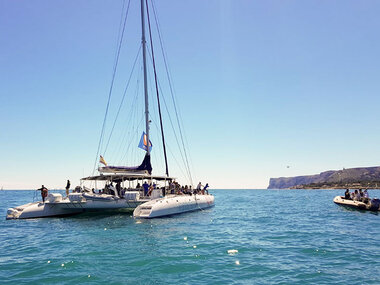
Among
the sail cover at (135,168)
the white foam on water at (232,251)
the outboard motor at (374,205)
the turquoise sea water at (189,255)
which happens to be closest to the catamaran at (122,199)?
the sail cover at (135,168)

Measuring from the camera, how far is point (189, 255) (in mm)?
10391

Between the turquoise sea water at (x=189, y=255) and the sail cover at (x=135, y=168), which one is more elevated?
the sail cover at (x=135, y=168)

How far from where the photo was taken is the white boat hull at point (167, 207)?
64.7 feet

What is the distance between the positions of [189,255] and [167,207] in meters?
11.0

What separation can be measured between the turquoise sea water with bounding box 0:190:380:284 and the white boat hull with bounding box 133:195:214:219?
2.74 meters

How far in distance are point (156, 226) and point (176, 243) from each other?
4.73 meters

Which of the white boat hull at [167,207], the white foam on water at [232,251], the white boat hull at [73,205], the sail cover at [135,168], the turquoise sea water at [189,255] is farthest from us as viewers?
the sail cover at [135,168]

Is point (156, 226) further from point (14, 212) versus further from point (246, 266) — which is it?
point (14, 212)

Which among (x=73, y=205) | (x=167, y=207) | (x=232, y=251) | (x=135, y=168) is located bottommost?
(x=232, y=251)

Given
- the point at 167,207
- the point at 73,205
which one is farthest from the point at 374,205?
the point at 73,205

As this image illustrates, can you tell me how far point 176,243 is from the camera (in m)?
12.5

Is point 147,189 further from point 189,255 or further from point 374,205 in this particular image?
point 374,205

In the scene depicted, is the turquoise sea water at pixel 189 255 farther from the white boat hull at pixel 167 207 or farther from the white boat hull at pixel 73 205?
the white boat hull at pixel 73 205

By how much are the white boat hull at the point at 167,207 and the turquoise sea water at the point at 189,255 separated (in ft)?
8.99
